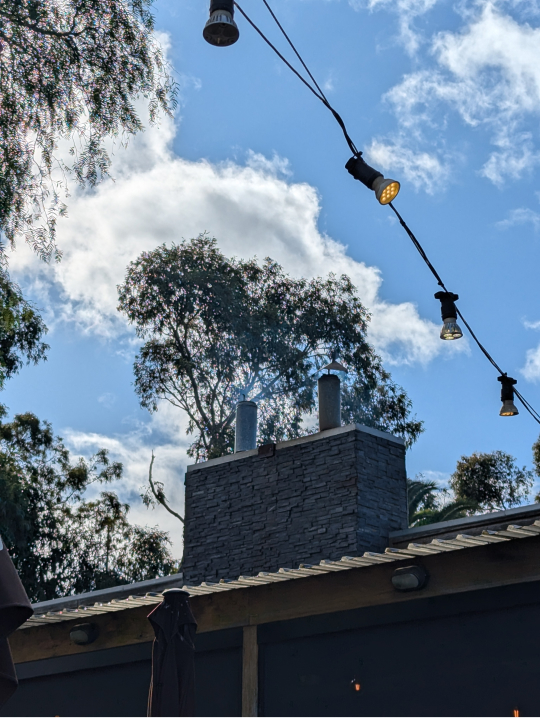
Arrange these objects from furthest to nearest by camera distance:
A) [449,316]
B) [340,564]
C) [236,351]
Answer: [236,351], [449,316], [340,564]

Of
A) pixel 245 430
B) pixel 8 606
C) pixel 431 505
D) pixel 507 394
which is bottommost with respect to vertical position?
pixel 8 606

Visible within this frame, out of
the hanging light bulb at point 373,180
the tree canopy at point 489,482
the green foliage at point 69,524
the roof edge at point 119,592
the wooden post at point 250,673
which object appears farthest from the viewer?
the tree canopy at point 489,482

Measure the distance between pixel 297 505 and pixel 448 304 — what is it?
3904 mm

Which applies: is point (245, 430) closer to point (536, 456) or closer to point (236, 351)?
point (236, 351)

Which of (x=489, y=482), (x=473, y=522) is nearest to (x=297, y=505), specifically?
(x=473, y=522)

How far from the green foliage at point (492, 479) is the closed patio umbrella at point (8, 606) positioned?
2643cm

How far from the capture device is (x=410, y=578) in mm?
6613

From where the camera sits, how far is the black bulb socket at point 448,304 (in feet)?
27.8

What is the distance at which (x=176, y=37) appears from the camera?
35.9 feet

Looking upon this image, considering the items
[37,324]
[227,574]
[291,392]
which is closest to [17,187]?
[227,574]

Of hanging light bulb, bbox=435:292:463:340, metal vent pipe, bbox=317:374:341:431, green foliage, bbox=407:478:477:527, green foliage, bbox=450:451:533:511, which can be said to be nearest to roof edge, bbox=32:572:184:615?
metal vent pipe, bbox=317:374:341:431

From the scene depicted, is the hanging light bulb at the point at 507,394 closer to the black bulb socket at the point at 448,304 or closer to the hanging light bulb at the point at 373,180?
the black bulb socket at the point at 448,304

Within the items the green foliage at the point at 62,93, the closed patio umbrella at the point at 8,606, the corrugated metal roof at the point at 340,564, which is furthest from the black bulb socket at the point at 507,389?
the closed patio umbrella at the point at 8,606

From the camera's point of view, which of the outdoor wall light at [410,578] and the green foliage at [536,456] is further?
the green foliage at [536,456]
